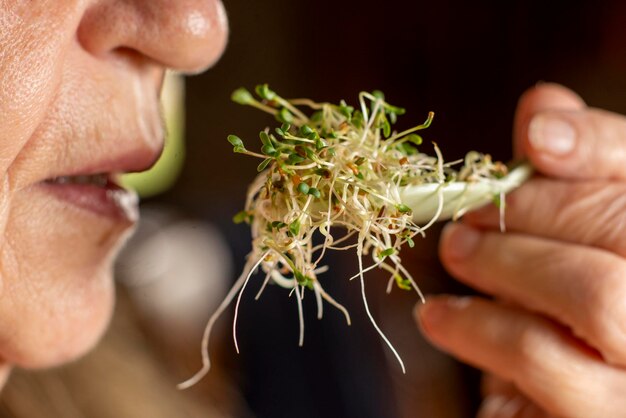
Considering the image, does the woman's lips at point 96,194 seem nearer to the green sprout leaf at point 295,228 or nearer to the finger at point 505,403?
the green sprout leaf at point 295,228

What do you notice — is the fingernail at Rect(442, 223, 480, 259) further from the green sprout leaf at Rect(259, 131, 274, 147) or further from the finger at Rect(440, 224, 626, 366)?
the green sprout leaf at Rect(259, 131, 274, 147)

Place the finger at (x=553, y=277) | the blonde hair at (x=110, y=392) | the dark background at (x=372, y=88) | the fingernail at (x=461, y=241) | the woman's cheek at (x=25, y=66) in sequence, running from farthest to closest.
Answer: the dark background at (x=372, y=88), the blonde hair at (x=110, y=392), the fingernail at (x=461, y=241), the finger at (x=553, y=277), the woman's cheek at (x=25, y=66)

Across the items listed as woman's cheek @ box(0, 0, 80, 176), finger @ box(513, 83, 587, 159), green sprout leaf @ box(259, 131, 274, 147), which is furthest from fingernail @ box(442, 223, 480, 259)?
woman's cheek @ box(0, 0, 80, 176)

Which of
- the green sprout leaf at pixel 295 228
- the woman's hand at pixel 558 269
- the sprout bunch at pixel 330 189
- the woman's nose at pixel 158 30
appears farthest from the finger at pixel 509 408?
the woman's nose at pixel 158 30

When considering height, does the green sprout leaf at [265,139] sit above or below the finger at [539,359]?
above

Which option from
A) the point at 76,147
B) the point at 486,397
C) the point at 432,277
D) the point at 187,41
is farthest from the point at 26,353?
the point at 432,277

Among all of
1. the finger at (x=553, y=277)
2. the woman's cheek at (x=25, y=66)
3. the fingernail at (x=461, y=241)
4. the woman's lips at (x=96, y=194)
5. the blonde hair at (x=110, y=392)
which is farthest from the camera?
the blonde hair at (x=110, y=392)

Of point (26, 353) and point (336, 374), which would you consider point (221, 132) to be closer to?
point (336, 374)
